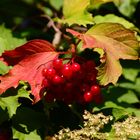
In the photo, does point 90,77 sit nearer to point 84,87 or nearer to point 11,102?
point 84,87

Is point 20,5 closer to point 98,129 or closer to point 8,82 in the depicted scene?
point 8,82

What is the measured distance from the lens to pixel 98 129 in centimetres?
206

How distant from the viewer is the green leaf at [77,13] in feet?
8.19

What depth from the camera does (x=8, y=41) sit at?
2648 millimetres

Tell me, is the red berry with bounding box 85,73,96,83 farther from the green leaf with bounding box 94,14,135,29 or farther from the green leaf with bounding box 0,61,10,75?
the green leaf with bounding box 94,14,135,29

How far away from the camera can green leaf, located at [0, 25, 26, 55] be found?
7.95ft

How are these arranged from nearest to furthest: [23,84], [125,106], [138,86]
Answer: [23,84] < [125,106] < [138,86]

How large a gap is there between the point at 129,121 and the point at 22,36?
103 cm

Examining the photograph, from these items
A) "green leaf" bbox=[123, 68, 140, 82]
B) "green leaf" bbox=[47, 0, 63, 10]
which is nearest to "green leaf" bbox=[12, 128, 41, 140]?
"green leaf" bbox=[123, 68, 140, 82]

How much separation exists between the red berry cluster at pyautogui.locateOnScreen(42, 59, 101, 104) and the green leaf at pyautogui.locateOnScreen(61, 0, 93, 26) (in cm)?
33

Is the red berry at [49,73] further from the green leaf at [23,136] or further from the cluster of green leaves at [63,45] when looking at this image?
the green leaf at [23,136]

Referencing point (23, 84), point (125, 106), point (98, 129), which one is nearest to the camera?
point (98, 129)

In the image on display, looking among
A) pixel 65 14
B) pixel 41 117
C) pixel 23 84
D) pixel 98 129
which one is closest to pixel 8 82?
pixel 23 84

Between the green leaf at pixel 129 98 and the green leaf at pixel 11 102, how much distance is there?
25.3 inches
